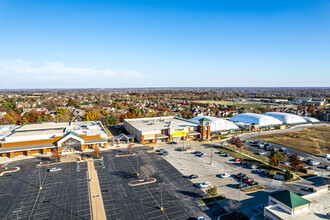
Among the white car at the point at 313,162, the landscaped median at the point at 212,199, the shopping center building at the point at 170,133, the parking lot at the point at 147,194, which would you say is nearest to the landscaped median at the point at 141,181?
the parking lot at the point at 147,194

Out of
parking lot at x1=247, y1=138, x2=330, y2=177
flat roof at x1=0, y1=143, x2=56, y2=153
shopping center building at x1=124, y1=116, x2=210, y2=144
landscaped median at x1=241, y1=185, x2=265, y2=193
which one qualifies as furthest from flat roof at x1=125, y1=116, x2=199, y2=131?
landscaped median at x1=241, y1=185, x2=265, y2=193

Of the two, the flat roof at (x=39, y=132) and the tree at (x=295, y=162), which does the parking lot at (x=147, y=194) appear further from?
the tree at (x=295, y=162)

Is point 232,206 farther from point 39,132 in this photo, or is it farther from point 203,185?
point 39,132

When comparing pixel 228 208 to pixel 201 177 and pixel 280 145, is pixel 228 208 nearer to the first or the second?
pixel 201 177

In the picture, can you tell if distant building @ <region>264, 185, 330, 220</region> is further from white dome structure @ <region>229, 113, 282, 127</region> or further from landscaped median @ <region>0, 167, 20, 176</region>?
white dome structure @ <region>229, 113, 282, 127</region>

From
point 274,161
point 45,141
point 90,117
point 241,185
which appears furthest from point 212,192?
point 90,117

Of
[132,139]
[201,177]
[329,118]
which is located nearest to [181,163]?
[201,177]

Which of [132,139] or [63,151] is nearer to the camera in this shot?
[63,151]
